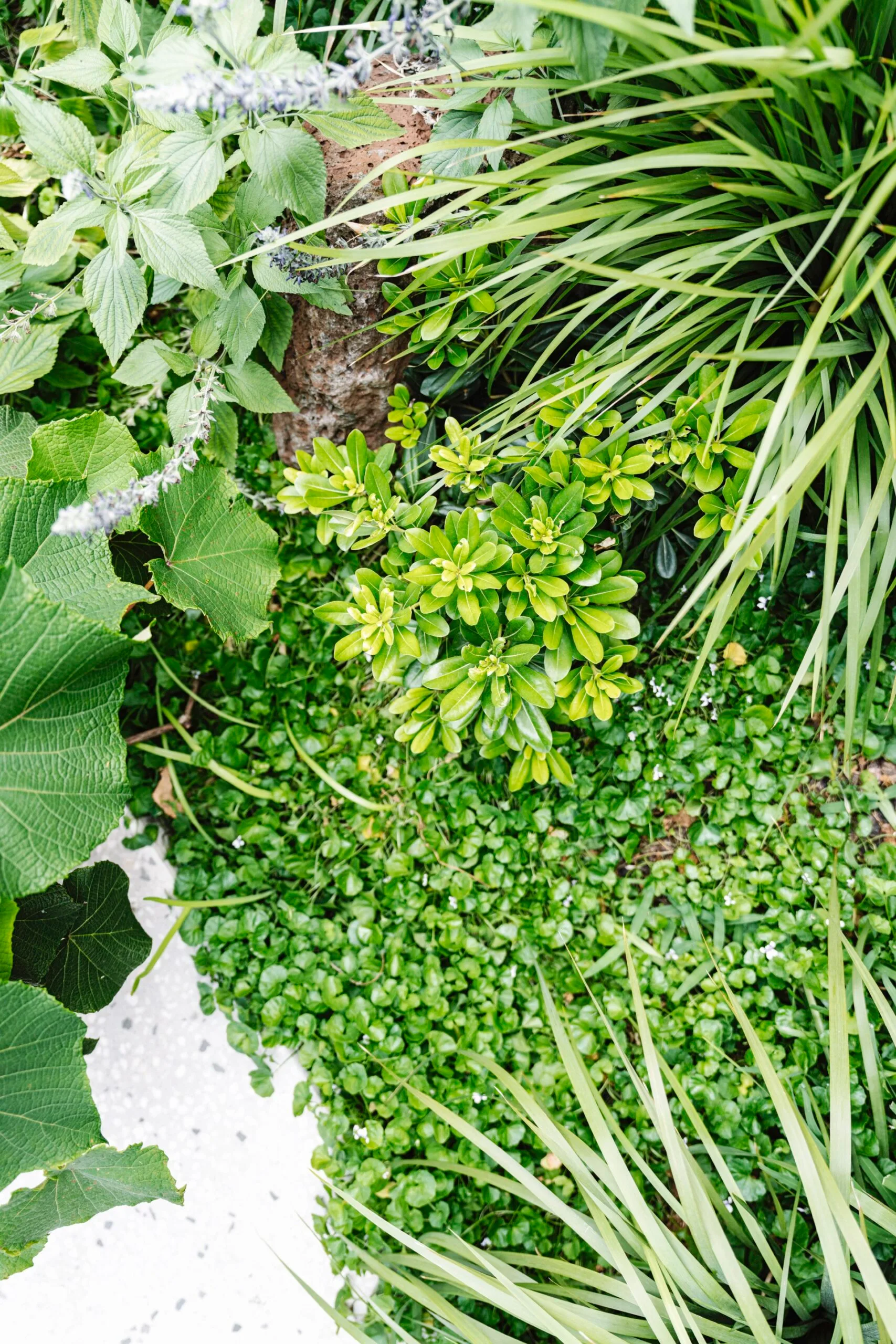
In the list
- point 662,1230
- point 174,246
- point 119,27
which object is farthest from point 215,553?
point 662,1230

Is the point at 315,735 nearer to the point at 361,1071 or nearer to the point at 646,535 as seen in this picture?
the point at 361,1071

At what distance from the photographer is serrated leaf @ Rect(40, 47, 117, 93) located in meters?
1.31

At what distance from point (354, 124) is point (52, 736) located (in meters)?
1.06

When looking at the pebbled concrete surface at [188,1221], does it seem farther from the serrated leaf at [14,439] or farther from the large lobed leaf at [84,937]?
the serrated leaf at [14,439]

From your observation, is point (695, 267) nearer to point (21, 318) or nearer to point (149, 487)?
point (149, 487)

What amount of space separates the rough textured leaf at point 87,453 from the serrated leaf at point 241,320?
246 millimetres

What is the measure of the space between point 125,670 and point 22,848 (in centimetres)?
30

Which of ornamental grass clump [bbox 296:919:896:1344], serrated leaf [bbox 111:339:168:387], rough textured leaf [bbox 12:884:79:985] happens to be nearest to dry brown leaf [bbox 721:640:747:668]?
ornamental grass clump [bbox 296:919:896:1344]

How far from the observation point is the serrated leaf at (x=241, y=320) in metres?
1.48

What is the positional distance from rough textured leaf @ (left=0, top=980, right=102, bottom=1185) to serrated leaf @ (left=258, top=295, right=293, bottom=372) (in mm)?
1204

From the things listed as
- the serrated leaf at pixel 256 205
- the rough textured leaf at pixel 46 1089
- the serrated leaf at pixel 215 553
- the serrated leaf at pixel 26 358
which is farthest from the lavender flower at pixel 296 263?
the rough textured leaf at pixel 46 1089

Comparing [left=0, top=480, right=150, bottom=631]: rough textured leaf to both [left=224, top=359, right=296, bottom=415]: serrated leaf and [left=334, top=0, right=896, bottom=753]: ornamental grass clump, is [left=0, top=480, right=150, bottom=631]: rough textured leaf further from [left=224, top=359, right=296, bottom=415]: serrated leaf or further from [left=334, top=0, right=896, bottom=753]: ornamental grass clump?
[left=334, top=0, right=896, bottom=753]: ornamental grass clump

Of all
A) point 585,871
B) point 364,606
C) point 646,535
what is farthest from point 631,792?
point 364,606

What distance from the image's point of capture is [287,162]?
1.28 metres
